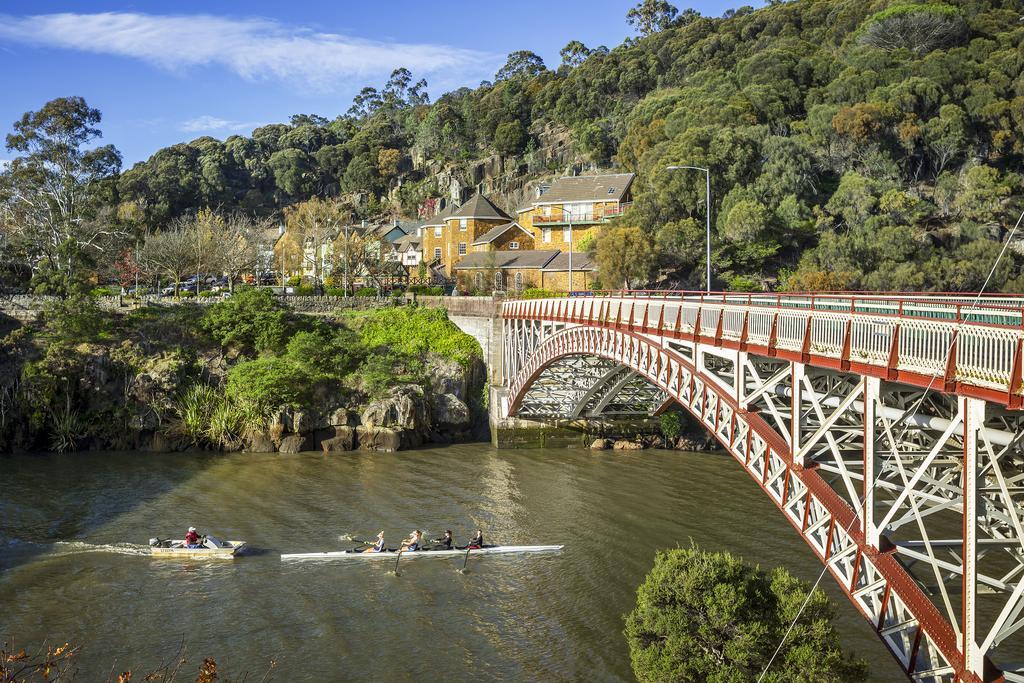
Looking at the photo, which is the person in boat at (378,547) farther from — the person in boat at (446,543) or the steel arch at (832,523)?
the steel arch at (832,523)

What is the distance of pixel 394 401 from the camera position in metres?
46.4

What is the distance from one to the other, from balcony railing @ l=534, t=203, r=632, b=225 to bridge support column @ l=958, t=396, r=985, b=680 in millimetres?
69255

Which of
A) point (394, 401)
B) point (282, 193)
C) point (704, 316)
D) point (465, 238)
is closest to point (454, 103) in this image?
point (282, 193)

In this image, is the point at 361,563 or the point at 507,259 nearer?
the point at 361,563

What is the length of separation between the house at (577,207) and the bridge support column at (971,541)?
69.4m

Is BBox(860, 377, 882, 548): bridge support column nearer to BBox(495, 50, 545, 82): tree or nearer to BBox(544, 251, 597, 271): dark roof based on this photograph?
BBox(544, 251, 597, 271): dark roof

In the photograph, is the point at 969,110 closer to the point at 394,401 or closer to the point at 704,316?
the point at 394,401

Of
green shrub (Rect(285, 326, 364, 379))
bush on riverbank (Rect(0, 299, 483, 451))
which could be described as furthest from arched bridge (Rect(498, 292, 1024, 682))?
green shrub (Rect(285, 326, 364, 379))

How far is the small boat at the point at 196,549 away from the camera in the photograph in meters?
27.5

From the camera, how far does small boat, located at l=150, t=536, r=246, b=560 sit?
1083 inches

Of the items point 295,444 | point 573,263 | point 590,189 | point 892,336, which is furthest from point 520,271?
point 892,336

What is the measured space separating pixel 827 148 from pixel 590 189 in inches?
937

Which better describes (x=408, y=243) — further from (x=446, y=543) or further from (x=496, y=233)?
(x=446, y=543)

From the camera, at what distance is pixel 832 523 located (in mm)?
14133
